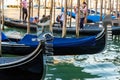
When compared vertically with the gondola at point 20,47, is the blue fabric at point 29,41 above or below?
above

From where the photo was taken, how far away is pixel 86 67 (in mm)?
6953

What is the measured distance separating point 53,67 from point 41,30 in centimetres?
70

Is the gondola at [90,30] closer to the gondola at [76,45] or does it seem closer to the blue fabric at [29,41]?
the gondola at [76,45]

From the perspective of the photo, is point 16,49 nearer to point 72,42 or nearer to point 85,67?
point 72,42

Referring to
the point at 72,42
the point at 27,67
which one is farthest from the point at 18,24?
the point at 27,67

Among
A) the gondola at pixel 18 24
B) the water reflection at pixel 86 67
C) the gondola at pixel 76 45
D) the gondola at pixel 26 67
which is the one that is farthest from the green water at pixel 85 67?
the gondola at pixel 18 24

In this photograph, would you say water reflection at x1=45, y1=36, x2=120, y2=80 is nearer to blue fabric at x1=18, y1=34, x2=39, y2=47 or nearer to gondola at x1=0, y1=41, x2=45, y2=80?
blue fabric at x1=18, y1=34, x2=39, y2=47

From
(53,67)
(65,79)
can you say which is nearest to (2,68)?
(65,79)

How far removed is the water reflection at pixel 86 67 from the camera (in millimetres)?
6129

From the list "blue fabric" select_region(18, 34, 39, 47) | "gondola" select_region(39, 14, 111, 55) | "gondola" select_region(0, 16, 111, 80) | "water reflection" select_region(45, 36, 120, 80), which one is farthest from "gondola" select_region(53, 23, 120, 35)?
"gondola" select_region(0, 16, 111, 80)

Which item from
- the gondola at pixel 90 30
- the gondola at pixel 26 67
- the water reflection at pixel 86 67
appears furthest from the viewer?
the gondola at pixel 90 30

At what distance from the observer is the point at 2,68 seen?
16.0ft

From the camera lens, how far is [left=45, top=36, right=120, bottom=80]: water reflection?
6129 millimetres

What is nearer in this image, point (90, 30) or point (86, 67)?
point (86, 67)
